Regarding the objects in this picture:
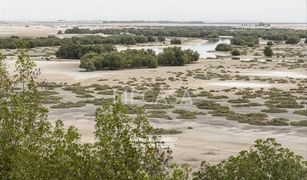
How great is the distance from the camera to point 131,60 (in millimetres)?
93312

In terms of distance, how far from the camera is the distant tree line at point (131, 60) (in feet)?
298

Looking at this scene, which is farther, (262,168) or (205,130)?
(205,130)

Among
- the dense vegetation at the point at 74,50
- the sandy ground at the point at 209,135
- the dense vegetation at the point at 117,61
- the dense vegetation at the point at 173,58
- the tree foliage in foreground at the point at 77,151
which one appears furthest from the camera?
the dense vegetation at the point at 74,50

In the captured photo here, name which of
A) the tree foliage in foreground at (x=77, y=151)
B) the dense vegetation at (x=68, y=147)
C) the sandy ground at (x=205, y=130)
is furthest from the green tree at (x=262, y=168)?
the sandy ground at (x=205, y=130)

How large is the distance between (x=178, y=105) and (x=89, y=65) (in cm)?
3563

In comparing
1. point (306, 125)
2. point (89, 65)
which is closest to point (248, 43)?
point (89, 65)

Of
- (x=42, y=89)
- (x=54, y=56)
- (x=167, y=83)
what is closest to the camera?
(x=42, y=89)

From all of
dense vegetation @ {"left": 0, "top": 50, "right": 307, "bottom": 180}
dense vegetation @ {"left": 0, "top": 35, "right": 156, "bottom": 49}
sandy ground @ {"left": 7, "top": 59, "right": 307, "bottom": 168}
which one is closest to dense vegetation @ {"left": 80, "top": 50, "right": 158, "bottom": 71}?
sandy ground @ {"left": 7, "top": 59, "right": 307, "bottom": 168}

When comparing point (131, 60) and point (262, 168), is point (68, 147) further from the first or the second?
point (131, 60)

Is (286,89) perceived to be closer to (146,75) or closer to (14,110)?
(146,75)

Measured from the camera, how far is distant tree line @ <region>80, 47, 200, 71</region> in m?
90.9

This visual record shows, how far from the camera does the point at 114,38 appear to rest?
506 feet

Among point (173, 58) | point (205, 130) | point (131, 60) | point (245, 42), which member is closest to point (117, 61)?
point (131, 60)

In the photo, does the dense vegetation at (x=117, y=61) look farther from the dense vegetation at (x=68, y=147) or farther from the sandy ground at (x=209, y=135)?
the dense vegetation at (x=68, y=147)
